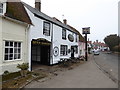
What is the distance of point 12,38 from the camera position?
1000 centimetres

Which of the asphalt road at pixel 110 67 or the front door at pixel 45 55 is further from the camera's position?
the front door at pixel 45 55

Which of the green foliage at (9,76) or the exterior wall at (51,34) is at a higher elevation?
the exterior wall at (51,34)

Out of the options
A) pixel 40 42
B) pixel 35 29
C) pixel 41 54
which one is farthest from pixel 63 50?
pixel 35 29

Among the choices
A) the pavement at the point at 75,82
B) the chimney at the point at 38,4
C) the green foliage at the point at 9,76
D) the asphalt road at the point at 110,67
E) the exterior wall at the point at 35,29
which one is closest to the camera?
the pavement at the point at 75,82

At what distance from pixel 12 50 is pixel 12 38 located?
37.5 inches

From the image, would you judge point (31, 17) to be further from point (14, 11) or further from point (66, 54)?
point (66, 54)

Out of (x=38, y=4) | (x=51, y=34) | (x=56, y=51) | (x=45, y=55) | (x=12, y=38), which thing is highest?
(x=38, y=4)

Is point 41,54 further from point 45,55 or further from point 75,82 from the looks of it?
point 75,82

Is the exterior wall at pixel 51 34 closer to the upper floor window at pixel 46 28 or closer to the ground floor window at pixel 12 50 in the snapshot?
the upper floor window at pixel 46 28

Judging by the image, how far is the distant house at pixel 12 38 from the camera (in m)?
9.16

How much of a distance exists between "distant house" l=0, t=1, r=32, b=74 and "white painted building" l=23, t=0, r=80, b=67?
991 millimetres

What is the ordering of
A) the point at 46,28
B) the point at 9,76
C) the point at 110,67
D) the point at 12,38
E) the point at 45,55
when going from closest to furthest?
the point at 9,76 < the point at 12,38 < the point at 46,28 < the point at 110,67 < the point at 45,55

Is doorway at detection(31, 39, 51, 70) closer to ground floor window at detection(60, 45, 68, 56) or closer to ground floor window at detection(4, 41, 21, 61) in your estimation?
ground floor window at detection(60, 45, 68, 56)

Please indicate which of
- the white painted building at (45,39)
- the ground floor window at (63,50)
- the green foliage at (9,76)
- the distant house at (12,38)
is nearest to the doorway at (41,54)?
the white painted building at (45,39)
